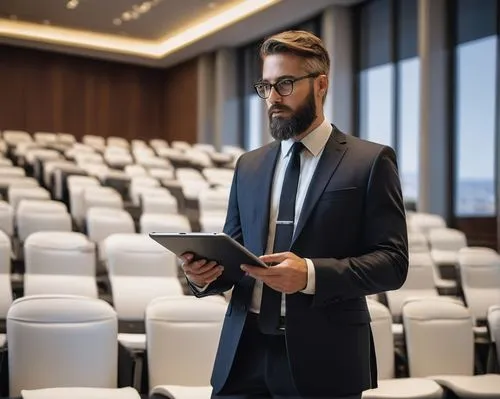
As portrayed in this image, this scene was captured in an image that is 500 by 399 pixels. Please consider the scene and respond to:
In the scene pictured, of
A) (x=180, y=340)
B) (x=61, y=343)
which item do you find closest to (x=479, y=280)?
(x=180, y=340)

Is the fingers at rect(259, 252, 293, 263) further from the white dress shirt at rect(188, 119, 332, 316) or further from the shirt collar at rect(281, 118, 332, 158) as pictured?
the shirt collar at rect(281, 118, 332, 158)

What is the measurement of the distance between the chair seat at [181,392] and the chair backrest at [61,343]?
0.29 m

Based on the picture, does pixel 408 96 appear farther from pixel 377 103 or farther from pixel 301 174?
pixel 301 174

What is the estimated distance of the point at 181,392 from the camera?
2.77 meters

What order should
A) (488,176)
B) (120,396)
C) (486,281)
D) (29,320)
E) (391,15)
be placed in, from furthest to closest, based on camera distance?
(391,15) → (488,176) → (486,281) → (29,320) → (120,396)

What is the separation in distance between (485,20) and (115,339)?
7523 mm

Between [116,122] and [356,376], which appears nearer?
[356,376]

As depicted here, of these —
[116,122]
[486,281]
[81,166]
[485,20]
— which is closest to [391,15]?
[485,20]

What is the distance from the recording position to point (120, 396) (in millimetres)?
2670

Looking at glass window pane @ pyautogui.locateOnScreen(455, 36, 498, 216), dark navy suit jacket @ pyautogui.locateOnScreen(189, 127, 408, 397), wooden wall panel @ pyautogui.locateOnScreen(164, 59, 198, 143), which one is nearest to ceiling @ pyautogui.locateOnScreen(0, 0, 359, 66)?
wooden wall panel @ pyautogui.locateOnScreen(164, 59, 198, 143)

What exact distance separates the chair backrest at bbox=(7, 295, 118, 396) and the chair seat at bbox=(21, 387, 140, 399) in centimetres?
20

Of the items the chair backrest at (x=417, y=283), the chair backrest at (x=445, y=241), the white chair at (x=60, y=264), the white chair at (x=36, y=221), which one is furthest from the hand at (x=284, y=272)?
the chair backrest at (x=445, y=241)

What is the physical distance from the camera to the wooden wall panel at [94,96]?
15.7 m

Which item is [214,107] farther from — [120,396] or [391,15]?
[120,396]
